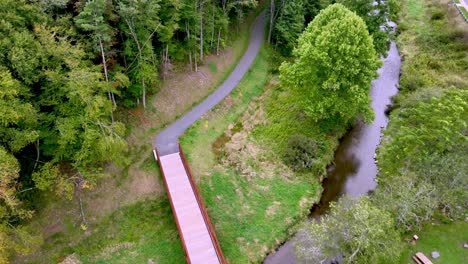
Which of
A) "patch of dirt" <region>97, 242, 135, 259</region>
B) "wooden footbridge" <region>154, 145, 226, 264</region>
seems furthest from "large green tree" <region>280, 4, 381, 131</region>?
"patch of dirt" <region>97, 242, 135, 259</region>

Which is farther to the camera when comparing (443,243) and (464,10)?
(464,10)

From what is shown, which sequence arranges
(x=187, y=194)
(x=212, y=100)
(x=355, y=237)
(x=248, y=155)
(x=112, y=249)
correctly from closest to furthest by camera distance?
(x=355, y=237)
(x=112, y=249)
(x=187, y=194)
(x=248, y=155)
(x=212, y=100)

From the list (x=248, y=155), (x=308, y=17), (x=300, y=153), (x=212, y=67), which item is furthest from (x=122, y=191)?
(x=308, y=17)

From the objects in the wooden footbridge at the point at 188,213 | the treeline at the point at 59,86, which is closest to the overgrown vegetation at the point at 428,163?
the wooden footbridge at the point at 188,213

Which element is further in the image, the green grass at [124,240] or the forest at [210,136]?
the green grass at [124,240]

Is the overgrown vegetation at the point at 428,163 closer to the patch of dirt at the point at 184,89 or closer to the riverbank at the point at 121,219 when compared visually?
the riverbank at the point at 121,219

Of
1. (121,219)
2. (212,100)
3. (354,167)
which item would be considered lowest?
(121,219)

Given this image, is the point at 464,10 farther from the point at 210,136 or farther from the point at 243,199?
the point at 243,199
